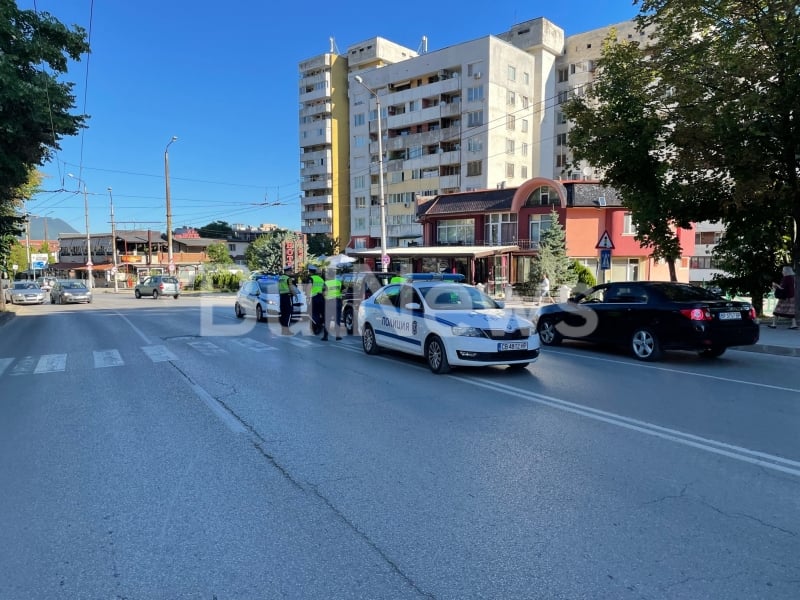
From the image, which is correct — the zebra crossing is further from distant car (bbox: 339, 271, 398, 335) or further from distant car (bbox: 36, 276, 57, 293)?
distant car (bbox: 36, 276, 57, 293)

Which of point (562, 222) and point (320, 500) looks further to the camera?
point (562, 222)

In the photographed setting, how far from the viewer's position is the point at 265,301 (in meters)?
17.9

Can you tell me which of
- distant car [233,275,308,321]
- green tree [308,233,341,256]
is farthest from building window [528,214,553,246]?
green tree [308,233,341,256]

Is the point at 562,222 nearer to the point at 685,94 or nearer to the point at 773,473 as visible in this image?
the point at 685,94

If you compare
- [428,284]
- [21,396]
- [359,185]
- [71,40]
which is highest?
[359,185]

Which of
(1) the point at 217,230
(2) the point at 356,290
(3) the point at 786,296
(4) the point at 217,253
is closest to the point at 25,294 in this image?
(2) the point at 356,290

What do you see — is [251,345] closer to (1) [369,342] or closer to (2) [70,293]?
(1) [369,342]

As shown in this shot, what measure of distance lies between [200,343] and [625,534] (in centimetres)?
1132

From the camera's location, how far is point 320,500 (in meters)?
4.10

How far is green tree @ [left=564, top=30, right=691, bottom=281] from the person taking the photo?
1446 cm

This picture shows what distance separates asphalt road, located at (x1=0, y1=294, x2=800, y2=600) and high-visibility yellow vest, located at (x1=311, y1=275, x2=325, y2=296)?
475cm

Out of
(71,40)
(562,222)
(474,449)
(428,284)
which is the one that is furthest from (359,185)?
(474,449)

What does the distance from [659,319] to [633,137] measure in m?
6.23

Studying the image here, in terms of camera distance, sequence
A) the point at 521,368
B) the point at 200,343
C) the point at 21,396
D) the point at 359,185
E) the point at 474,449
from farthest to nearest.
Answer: the point at 359,185, the point at 200,343, the point at 521,368, the point at 21,396, the point at 474,449
